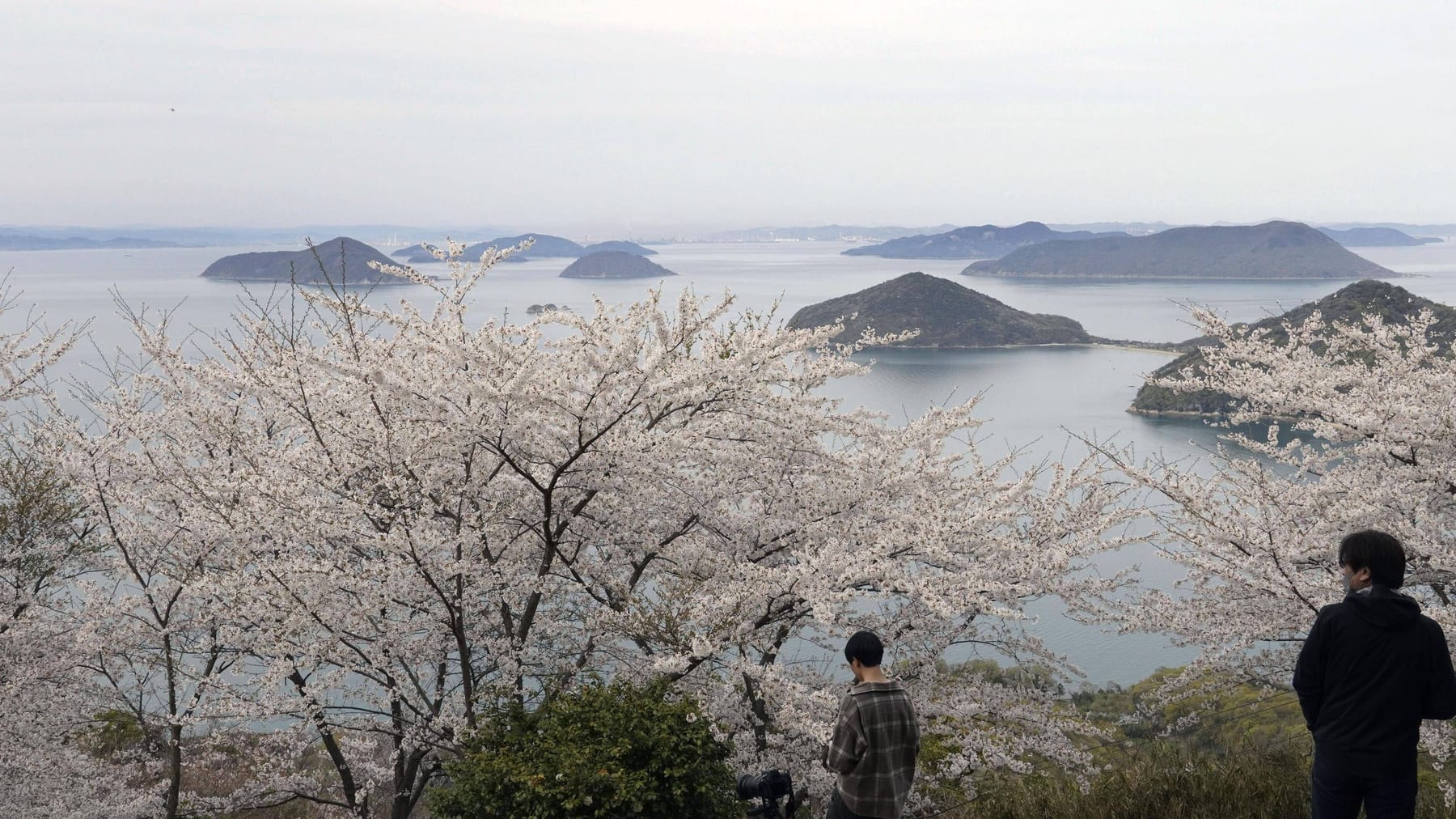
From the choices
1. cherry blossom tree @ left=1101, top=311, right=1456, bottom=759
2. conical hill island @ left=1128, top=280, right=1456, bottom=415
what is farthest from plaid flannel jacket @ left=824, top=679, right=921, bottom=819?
conical hill island @ left=1128, top=280, right=1456, bottom=415

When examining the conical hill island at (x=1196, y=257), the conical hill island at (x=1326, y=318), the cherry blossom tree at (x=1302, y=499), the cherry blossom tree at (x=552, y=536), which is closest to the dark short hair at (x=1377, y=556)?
the cherry blossom tree at (x=552, y=536)

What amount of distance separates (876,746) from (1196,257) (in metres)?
193

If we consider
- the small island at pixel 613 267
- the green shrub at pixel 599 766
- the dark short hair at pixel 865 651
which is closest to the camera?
the dark short hair at pixel 865 651

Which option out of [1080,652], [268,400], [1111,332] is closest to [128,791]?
[268,400]

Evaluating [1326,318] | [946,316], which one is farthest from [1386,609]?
[946,316]

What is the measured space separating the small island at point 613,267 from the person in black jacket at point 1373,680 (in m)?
110

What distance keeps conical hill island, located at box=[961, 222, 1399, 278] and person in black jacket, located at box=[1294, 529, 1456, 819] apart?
173 meters

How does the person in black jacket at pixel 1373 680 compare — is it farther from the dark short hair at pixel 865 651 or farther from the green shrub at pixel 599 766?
the green shrub at pixel 599 766

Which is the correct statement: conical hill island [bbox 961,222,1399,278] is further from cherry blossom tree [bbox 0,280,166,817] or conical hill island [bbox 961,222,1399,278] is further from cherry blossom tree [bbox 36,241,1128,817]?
cherry blossom tree [bbox 0,280,166,817]

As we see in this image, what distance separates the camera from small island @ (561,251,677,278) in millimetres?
114688

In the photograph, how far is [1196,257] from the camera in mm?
173875

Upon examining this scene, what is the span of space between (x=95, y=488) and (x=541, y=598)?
4.14 m

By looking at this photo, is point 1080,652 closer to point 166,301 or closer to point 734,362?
point 734,362

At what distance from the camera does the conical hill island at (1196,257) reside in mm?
157000
